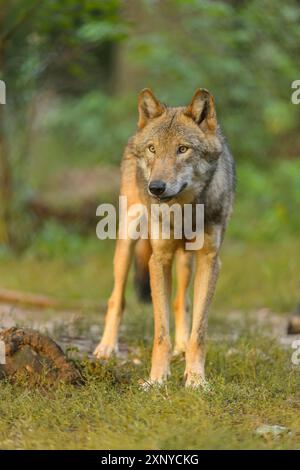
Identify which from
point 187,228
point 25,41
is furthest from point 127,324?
point 25,41

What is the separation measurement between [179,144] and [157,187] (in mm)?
445

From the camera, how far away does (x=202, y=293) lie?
18.9 ft

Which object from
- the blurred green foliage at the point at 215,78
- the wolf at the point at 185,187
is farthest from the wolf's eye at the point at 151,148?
the blurred green foliage at the point at 215,78

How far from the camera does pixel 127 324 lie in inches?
299

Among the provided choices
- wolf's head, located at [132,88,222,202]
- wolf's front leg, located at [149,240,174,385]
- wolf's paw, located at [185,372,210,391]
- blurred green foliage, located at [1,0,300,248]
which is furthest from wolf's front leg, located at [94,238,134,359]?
blurred green foliage, located at [1,0,300,248]

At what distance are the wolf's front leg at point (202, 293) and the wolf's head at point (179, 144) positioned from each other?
38cm

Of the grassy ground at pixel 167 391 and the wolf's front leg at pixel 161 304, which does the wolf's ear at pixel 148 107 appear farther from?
the grassy ground at pixel 167 391

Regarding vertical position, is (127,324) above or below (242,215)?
below

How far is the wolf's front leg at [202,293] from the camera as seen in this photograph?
5605 mm

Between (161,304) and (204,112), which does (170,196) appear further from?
(161,304)

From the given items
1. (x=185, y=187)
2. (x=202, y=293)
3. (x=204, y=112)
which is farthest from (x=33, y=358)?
(x=204, y=112)

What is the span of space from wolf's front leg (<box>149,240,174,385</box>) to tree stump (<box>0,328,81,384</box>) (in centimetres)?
58

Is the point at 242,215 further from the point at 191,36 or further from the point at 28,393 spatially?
the point at 28,393

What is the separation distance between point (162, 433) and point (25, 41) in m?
7.85
